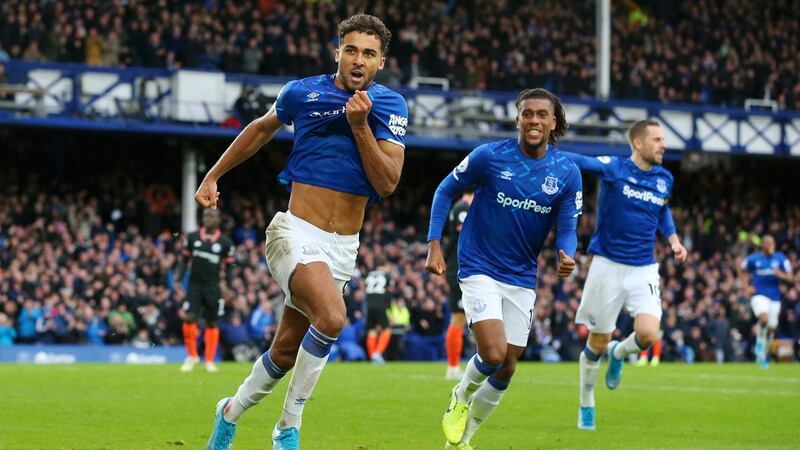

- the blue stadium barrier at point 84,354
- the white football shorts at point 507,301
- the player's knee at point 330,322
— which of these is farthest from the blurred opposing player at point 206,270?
the player's knee at point 330,322

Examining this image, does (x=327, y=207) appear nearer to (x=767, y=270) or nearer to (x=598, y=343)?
(x=598, y=343)

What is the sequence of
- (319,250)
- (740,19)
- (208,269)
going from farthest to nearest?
(740,19) < (208,269) < (319,250)

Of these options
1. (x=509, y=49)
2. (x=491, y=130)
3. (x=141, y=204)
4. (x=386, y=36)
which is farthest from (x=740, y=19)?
(x=386, y=36)

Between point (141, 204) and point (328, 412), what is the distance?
2125 cm

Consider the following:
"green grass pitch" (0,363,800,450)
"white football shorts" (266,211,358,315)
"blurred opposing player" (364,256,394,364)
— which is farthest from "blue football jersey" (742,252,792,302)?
"white football shorts" (266,211,358,315)

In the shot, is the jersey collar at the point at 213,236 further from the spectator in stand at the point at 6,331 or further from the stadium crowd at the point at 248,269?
the spectator in stand at the point at 6,331

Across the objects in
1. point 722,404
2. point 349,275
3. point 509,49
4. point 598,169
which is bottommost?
point 722,404

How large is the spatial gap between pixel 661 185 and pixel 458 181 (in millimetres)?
3847

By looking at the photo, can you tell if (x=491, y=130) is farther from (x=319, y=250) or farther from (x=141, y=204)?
(x=319, y=250)

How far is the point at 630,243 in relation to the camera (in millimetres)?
13094

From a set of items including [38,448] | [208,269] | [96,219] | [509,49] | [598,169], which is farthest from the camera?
[509,49]

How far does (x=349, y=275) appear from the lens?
333 inches

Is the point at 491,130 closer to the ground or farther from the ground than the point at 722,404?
farther from the ground

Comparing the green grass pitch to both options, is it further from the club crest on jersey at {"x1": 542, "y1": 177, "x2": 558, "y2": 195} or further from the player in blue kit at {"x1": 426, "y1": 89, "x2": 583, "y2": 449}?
the club crest on jersey at {"x1": 542, "y1": 177, "x2": 558, "y2": 195}
